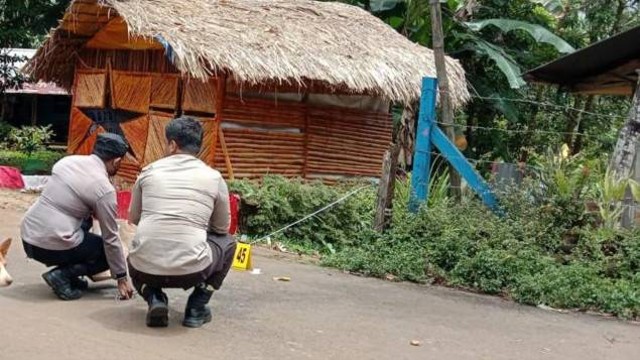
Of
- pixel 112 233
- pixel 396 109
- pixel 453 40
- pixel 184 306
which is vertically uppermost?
pixel 453 40

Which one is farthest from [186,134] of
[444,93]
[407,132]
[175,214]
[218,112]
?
[407,132]

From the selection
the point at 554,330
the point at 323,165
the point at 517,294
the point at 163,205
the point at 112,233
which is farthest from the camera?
the point at 323,165

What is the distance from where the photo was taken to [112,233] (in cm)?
553

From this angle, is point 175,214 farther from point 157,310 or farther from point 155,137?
point 155,137

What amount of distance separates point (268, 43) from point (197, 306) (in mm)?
6766

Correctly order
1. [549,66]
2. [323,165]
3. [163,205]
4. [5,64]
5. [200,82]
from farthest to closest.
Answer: [5,64] → [323,165] → [200,82] → [549,66] → [163,205]

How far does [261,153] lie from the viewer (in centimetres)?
1221

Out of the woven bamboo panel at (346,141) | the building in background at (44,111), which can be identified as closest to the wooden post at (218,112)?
the woven bamboo panel at (346,141)

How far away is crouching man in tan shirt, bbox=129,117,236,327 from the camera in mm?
5016

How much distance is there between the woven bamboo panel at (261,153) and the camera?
11.7 meters

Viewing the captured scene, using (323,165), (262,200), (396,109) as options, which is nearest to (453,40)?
(396,109)

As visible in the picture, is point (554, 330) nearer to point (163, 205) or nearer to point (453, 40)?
point (163, 205)

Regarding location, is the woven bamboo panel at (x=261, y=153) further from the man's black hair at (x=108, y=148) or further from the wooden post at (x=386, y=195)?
the man's black hair at (x=108, y=148)

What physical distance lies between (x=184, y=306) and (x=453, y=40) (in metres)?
12.3
